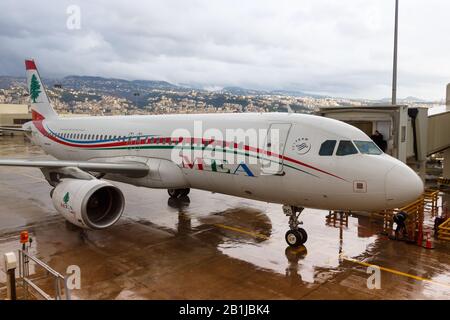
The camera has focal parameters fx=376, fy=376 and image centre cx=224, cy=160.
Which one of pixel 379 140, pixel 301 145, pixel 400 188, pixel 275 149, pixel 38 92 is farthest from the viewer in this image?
pixel 38 92

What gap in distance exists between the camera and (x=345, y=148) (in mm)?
10273

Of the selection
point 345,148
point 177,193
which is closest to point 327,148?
point 345,148

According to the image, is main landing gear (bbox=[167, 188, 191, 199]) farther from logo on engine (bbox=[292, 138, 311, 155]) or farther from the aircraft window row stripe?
the aircraft window row stripe

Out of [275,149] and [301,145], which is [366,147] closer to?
[301,145]

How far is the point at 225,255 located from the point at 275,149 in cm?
352

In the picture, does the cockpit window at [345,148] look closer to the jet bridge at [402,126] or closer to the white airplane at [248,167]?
the white airplane at [248,167]

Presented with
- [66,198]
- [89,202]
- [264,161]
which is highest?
[264,161]

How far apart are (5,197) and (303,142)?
1624cm

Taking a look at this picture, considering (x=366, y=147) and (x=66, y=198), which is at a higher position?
(x=366, y=147)

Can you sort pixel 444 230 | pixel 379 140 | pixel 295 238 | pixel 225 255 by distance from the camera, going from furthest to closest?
pixel 379 140 < pixel 444 230 < pixel 295 238 < pixel 225 255

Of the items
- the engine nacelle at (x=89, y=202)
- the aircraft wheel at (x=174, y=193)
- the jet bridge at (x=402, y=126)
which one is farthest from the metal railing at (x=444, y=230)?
the aircraft wheel at (x=174, y=193)
